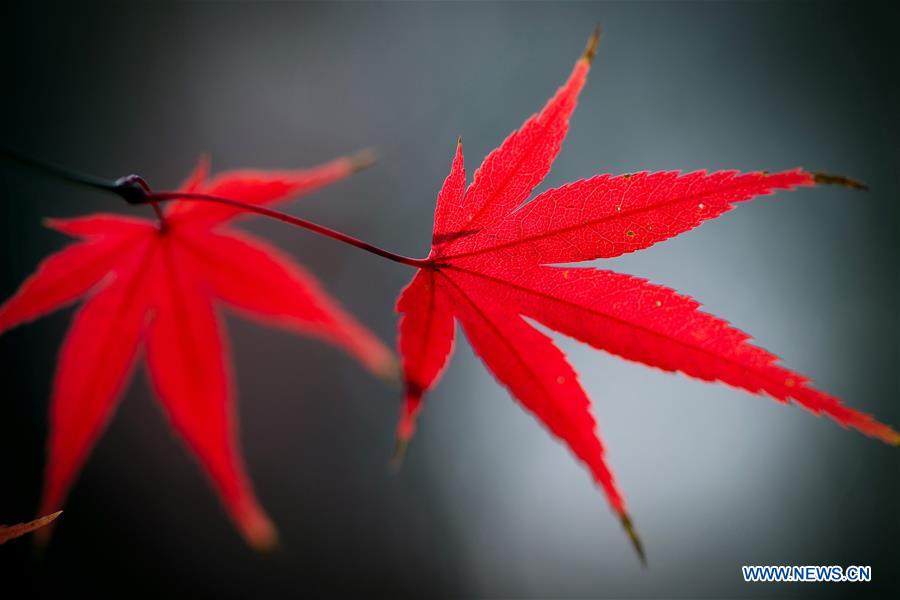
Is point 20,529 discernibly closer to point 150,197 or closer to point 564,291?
point 150,197

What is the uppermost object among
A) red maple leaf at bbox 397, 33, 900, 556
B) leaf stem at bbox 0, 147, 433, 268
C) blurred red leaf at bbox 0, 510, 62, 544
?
leaf stem at bbox 0, 147, 433, 268

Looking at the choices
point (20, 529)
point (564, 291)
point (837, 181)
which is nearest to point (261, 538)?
point (20, 529)

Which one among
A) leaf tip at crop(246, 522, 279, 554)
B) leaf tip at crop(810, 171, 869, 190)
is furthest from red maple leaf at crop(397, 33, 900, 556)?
leaf tip at crop(246, 522, 279, 554)

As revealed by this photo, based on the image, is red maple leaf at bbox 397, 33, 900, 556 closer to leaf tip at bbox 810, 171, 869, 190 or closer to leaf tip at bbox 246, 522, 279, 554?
leaf tip at bbox 810, 171, 869, 190

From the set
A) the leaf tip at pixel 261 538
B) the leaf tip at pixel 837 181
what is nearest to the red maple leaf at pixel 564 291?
the leaf tip at pixel 837 181

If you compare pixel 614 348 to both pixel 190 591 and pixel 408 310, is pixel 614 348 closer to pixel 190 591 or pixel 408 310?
pixel 408 310

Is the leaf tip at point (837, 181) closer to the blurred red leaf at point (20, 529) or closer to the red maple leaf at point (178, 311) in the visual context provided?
the red maple leaf at point (178, 311)

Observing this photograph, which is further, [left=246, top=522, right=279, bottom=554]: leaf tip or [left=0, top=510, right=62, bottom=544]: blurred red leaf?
[left=246, top=522, right=279, bottom=554]: leaf tip

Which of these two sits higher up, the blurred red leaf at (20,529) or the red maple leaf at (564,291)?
the red maple leaf at (564,291)
